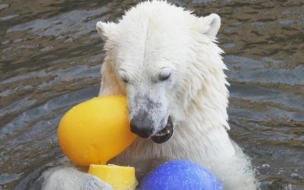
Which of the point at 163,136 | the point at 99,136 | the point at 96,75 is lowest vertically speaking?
the point at 96,75

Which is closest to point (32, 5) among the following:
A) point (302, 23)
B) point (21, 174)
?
point (302, 23)

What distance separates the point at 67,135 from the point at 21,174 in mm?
1292

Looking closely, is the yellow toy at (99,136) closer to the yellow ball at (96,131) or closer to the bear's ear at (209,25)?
the yellow ball at (96,131)

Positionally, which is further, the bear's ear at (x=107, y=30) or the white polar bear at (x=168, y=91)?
the bear's ear at (x=107, y=30)

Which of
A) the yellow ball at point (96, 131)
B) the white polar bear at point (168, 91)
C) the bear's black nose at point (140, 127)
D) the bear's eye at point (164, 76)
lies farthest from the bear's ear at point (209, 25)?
the bear's black nose at point (140, 127)

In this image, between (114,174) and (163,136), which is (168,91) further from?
(114,174)

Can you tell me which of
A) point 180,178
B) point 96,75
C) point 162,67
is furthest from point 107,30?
point 96,75

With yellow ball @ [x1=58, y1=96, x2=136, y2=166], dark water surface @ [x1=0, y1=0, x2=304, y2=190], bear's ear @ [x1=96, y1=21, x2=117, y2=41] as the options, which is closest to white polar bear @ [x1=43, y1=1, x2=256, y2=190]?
bear's ear @ [x1=96, y1=21, x2=117, y2=41]

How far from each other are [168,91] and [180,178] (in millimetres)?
524

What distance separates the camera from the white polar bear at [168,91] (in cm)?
441

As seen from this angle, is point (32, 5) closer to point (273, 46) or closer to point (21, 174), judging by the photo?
point (273, 46)

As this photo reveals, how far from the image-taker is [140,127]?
4.25 m

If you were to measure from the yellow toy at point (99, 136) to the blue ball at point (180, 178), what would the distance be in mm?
150

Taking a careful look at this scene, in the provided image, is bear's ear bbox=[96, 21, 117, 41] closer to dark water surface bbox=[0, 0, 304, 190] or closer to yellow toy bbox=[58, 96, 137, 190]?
yellow toy bbox=[58, 96, 137, 190]
